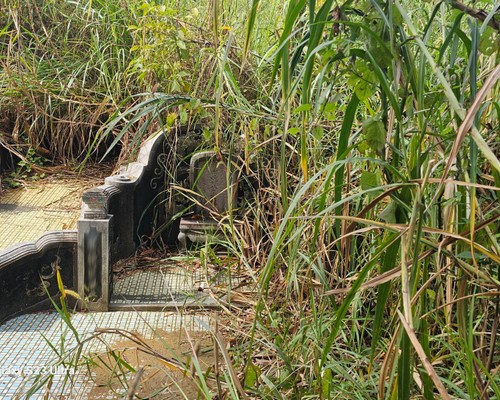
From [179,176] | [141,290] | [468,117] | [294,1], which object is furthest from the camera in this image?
[179,176]

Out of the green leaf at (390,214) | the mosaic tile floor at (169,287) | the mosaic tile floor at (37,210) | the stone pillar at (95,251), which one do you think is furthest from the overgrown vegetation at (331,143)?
the stone pillar at (95,251)

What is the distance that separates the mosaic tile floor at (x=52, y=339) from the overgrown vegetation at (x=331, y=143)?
0.52m

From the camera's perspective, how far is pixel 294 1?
143cm

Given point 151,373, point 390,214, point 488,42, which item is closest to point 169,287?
point 151,373

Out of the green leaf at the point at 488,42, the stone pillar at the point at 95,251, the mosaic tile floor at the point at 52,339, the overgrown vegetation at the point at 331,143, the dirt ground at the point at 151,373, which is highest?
the green leaf at the point at 488,42

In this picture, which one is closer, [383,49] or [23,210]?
[383,49]

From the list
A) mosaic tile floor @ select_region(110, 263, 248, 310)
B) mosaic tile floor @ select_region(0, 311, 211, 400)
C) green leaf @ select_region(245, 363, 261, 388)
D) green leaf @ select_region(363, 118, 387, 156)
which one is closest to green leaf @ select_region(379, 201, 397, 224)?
green leaf @ select_region(363, 118, 387, 156)

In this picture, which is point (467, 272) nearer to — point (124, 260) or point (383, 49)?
point (383, 49)

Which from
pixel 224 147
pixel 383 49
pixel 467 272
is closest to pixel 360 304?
pixel 467 272

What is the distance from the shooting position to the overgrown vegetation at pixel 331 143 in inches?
55.8

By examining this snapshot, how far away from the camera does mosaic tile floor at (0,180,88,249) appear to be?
15.1 feet

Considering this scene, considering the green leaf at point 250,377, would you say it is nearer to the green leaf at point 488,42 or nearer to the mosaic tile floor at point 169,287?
the green leaf at point 488,42

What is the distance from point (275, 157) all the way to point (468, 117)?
113 inches

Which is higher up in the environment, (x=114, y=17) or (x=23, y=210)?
(x=114, y=17)
